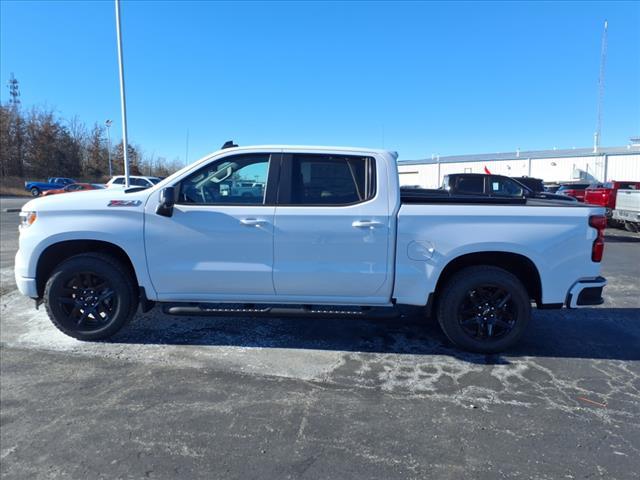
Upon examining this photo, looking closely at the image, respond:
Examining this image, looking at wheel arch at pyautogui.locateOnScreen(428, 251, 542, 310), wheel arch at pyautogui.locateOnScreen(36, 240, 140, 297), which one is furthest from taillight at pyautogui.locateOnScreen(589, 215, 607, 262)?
wheel arch at pyautogui.locateOnScreen(36, 240, 140, 297)

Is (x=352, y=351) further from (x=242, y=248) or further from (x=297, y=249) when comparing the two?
(x=242, y=248)

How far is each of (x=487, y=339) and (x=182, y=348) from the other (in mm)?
3013

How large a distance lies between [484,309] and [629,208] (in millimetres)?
13043

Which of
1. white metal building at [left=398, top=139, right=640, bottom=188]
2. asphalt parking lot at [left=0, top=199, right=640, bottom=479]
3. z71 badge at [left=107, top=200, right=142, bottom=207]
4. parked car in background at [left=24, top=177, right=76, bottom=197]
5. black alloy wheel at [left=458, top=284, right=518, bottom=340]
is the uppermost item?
white metal building at [left=398, top=139, right=640, bottom=188]

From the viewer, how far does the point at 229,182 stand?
4094 millimetres

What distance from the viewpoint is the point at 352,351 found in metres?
4.18

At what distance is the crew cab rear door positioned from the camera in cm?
390

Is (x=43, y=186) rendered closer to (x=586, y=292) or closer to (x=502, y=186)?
(x=502, y=186)

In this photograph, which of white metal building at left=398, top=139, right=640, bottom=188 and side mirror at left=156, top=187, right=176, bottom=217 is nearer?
side mirror at left=156, top=187, right=176, bottom=217

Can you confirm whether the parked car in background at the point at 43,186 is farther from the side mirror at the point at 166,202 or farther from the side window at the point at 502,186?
the side mirror at the point at 166,202

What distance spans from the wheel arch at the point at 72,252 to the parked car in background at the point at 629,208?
15.2m

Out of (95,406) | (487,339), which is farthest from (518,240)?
(95,406)

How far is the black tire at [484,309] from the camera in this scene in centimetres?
397

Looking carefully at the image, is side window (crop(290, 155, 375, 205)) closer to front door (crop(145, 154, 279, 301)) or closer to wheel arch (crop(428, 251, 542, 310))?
front door (crop(145, 154, 279, 301))
